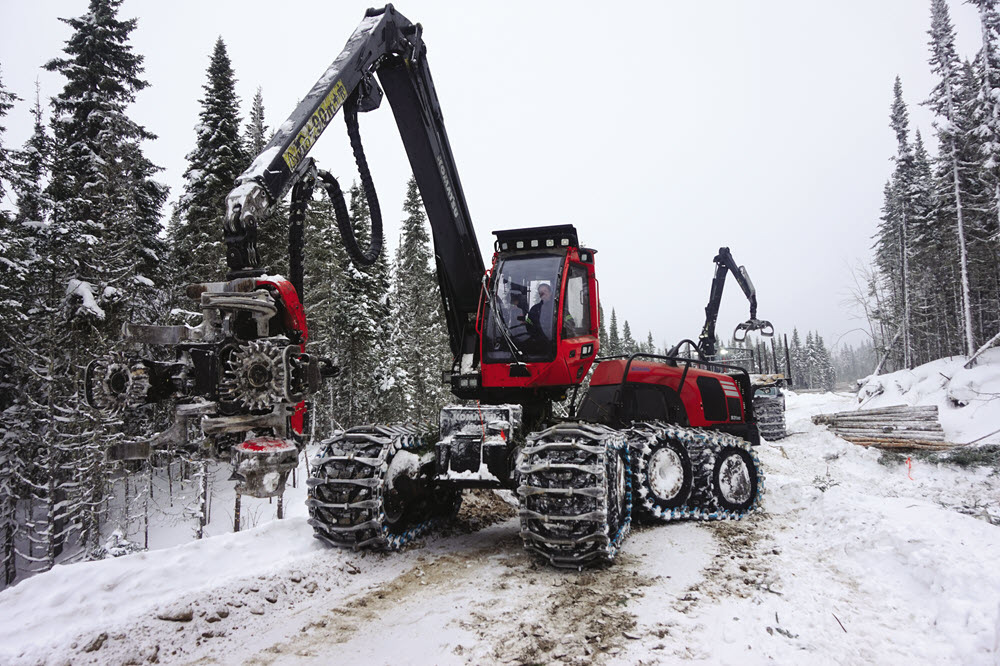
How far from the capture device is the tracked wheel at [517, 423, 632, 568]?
16.7 ft

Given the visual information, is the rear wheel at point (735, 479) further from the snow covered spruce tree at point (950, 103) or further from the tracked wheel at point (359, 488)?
the snow covered spruce tree at point (950, 103)

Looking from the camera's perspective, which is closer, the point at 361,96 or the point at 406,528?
the point at 361,96

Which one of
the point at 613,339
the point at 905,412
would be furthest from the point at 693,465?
the point at 613,339

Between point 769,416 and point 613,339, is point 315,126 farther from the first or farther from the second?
point 613,339

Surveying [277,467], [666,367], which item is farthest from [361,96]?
[666,367]

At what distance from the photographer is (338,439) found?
5.76 metres

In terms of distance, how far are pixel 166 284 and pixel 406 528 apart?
2050 centimetres

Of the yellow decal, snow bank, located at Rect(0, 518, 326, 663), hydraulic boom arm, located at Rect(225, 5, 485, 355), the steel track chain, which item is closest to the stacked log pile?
the steel track chain

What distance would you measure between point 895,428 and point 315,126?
19.0 meters

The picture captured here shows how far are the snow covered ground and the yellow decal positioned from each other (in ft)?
11.7

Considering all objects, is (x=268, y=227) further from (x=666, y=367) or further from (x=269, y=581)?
(x=269, y=581)

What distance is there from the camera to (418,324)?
3447cm

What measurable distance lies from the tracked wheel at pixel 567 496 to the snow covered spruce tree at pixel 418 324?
25552mm

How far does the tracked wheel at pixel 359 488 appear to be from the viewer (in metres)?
5.46
